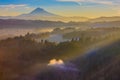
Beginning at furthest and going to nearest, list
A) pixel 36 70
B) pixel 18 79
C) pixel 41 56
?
pixel 41 56, pixel 36 70, pixel 18 79

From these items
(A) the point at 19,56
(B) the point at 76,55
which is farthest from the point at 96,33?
(A) the point at 19,56

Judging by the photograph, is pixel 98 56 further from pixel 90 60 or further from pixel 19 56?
pixel 19 56

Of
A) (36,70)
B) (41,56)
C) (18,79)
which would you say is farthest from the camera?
(41,56)

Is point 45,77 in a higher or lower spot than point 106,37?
lower

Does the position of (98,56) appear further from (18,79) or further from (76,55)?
(18,79)

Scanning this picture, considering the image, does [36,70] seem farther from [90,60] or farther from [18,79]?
[90,60]

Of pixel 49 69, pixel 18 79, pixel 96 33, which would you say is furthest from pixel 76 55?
pixel 18 79

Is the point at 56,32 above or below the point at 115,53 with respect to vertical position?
above

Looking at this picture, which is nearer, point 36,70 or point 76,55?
point 36,70

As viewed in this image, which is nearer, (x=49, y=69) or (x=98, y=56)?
(x=49, y=69)
